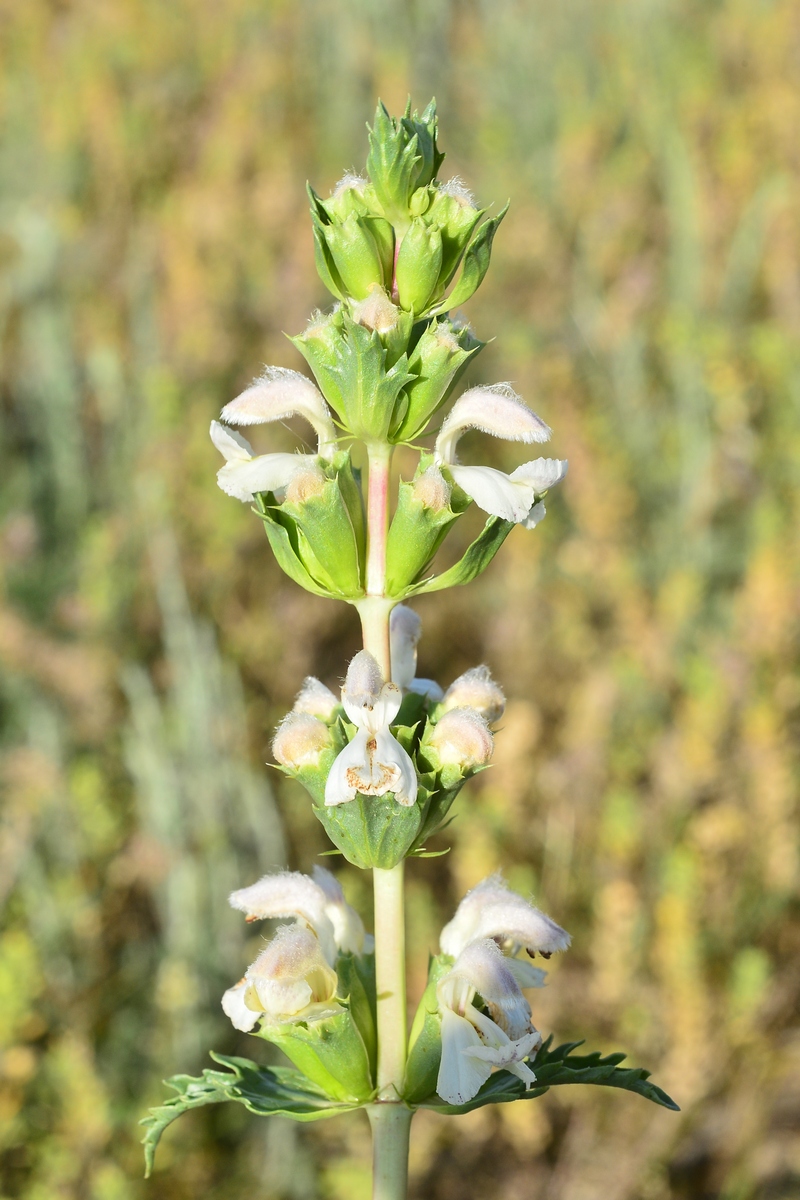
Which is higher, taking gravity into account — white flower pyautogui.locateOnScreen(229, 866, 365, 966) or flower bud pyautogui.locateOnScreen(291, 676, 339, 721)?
flower bud pyautogui.locateOnScreen(291, 676, 339, 721)

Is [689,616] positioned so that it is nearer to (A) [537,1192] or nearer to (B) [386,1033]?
(A) [537,1192]

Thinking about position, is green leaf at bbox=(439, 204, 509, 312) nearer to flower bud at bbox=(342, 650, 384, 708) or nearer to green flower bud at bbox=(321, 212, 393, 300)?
green flower bud at bbox=(321, 212, 393, 300)

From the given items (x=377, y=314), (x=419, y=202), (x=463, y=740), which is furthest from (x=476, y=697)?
(x=419, y=202)

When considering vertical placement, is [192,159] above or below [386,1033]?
above

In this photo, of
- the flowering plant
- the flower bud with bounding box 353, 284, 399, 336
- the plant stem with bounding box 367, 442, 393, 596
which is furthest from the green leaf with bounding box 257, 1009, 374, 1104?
the flower bud with bounding box 353, 284, 399, 336

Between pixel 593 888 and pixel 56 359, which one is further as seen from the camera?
pixel 56 359

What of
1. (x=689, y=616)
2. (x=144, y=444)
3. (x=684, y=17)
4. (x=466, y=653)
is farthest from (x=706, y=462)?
(x=684, y=17)
